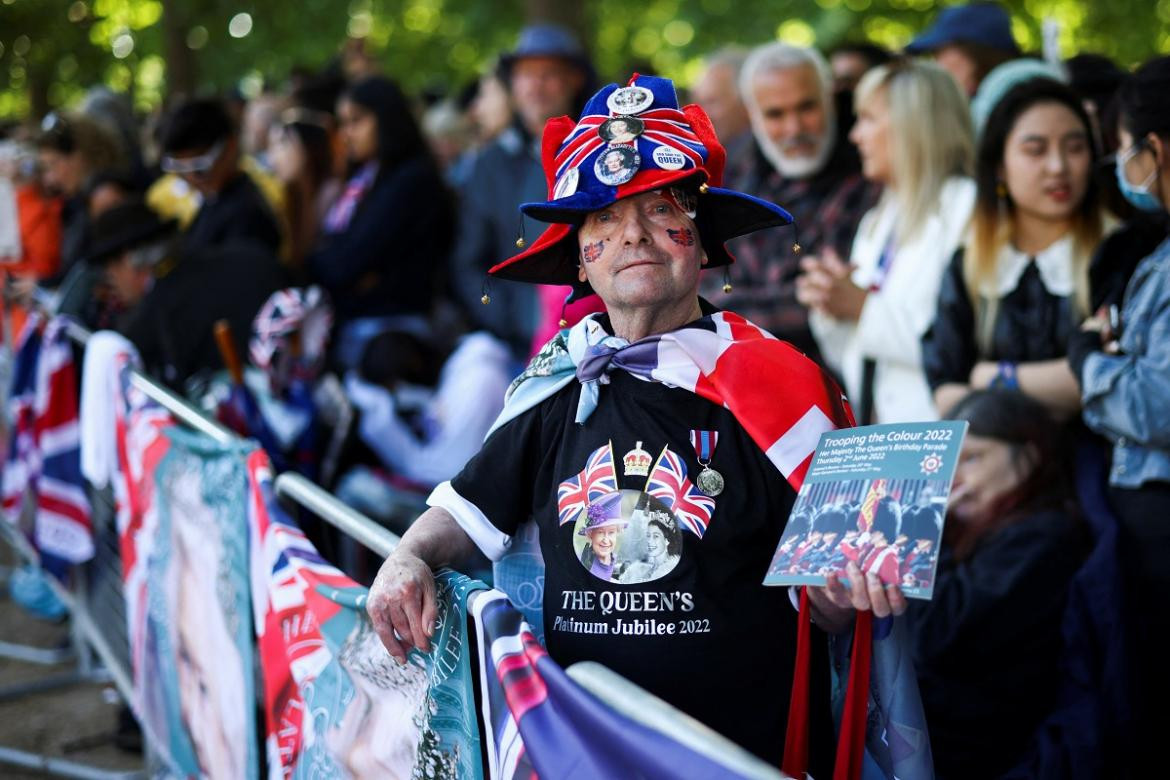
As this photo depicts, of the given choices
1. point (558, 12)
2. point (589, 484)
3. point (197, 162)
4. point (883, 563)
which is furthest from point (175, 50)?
point (883, 563)

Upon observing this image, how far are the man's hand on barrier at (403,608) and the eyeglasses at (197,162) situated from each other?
5064 mm

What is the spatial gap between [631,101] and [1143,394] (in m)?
1.71

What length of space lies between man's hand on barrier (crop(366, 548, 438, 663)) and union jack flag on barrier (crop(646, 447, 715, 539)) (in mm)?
482

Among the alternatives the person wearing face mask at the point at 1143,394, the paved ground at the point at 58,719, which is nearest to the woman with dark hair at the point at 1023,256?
the person wearing face mask at the point at 1143,394

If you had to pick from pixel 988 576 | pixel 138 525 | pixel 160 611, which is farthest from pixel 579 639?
pixel 138 525

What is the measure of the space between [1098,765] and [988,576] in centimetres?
60

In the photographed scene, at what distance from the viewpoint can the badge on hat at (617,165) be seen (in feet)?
8.84

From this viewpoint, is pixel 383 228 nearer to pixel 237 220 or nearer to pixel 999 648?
pixel 237 220

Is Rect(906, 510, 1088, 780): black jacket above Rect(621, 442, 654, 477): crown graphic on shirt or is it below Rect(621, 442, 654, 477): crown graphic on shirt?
below

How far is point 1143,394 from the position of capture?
3.58 m

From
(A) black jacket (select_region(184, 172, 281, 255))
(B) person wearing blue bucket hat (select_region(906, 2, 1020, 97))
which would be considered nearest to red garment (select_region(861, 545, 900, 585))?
(B) person wearing blue bucket hat (select_region(906, 2, 1020, 97))

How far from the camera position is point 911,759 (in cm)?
257

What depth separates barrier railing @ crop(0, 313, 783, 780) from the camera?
72.9 inches

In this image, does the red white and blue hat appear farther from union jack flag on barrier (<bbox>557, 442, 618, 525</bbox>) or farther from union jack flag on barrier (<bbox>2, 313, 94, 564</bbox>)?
union jack flag on barrier (<bbox>2, 313, 94, 564</bbox>)
